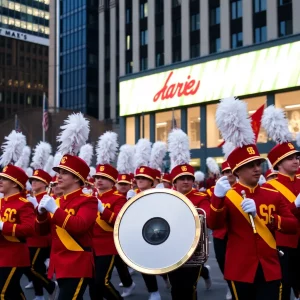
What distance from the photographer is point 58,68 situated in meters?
69.1

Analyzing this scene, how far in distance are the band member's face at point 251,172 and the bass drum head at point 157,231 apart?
0.54m

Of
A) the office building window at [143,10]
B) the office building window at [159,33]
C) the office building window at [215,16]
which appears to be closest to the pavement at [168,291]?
the office building window at [215,16]

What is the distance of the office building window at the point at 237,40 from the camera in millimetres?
38438

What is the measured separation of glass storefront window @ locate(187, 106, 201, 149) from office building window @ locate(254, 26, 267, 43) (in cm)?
617

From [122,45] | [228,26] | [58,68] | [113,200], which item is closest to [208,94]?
[228,26]

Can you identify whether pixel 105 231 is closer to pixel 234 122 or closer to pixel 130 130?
pixel 234 122

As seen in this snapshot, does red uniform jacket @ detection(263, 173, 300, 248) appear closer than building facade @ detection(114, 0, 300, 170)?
Yes

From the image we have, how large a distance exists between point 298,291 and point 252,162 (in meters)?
2.85

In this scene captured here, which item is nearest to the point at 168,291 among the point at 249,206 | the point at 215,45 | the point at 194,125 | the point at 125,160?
the point at 125,160

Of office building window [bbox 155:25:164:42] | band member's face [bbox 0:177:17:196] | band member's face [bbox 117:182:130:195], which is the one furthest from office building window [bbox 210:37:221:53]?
band member's face [bbox 0:177:17:196]

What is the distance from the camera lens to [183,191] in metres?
7.04

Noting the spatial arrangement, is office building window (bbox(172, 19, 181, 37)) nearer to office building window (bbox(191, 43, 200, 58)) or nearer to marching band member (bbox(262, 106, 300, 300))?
office building window (bbox(191, 43, 200, 58))

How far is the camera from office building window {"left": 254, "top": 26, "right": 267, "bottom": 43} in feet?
121

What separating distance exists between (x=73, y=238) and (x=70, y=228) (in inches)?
12.3
